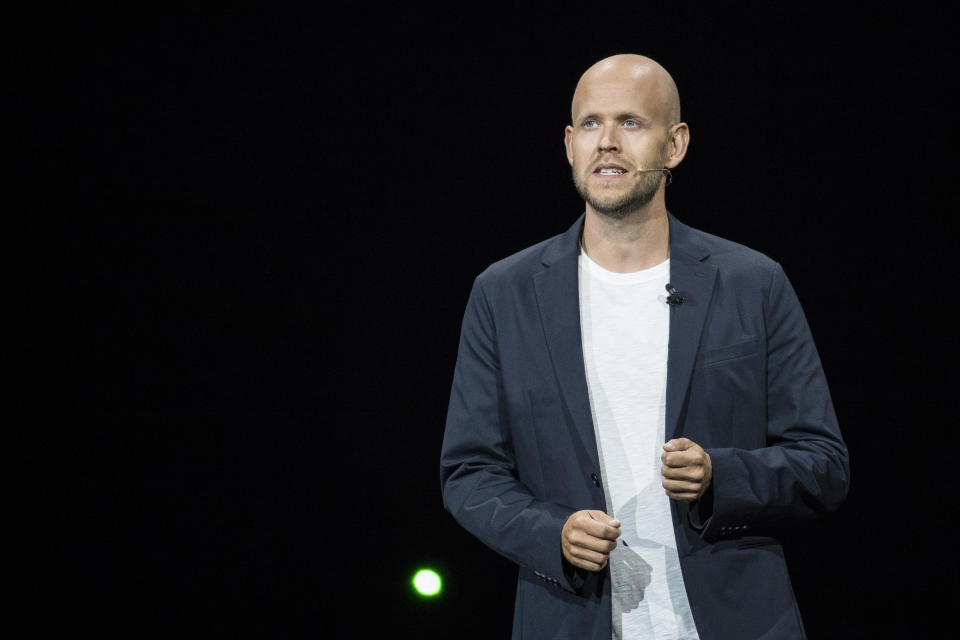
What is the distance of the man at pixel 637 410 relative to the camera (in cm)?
185

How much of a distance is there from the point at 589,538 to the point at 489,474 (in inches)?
11.5

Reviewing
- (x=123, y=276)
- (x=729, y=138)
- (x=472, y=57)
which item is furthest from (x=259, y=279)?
(x=729, y=138)

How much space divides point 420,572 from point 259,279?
2.91 feet

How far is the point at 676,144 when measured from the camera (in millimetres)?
2084

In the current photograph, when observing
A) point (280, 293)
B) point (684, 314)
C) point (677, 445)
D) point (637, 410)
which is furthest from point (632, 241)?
point (280, 293)

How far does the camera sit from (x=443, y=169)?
2.81 m

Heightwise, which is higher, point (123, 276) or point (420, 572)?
point (123, 276)

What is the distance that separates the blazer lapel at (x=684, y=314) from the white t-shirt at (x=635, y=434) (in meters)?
0.04

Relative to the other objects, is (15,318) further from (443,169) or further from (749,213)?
(749,213)

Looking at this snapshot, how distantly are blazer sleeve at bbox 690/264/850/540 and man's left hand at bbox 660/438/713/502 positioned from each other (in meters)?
0.05

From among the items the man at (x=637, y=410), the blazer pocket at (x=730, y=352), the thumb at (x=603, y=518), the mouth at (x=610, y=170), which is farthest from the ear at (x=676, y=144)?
the thumb at (x=603, y=518)

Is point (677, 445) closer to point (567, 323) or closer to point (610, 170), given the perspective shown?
point (567, 323)

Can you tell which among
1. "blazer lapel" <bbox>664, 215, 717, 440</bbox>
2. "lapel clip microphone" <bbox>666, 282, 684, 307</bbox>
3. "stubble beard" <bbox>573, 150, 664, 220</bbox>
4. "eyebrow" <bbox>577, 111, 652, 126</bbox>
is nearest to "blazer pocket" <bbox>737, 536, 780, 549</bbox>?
"blazer lapel" <bbox>664, 215, 717, 440</bbox>

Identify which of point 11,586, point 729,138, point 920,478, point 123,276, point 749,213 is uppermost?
point 729,138
